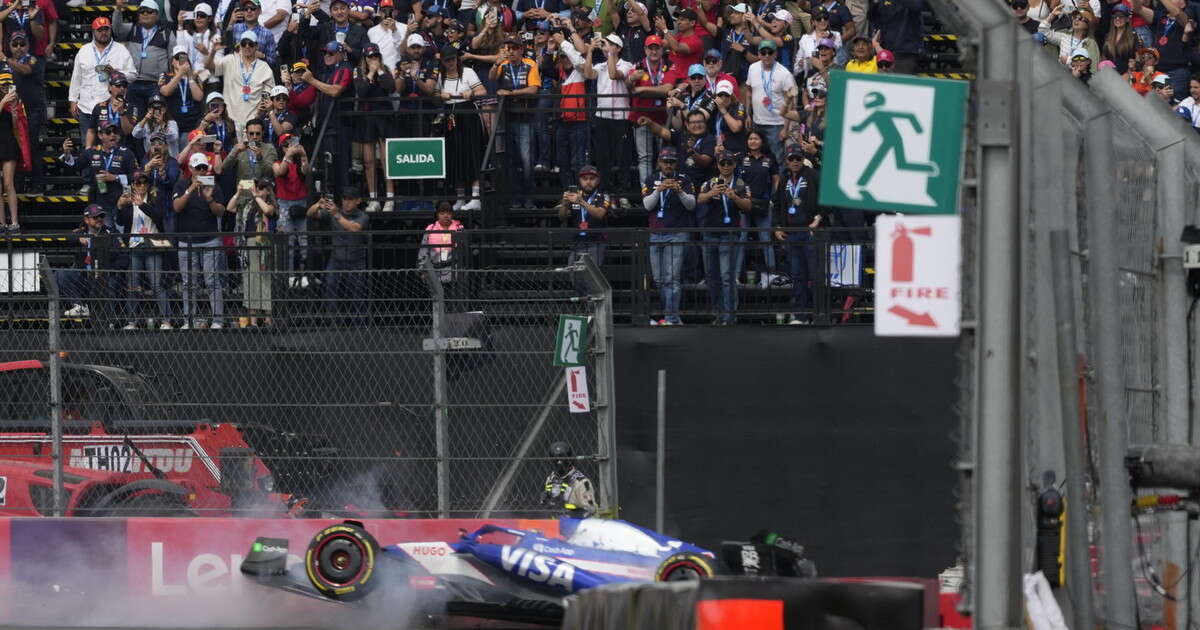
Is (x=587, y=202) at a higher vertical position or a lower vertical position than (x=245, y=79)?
lower

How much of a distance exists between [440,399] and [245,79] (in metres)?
8.73

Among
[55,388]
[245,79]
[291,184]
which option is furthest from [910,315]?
[245,79]

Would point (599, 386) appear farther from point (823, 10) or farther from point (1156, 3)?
point (1156, 3)

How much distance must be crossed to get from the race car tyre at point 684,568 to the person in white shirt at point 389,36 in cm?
1037

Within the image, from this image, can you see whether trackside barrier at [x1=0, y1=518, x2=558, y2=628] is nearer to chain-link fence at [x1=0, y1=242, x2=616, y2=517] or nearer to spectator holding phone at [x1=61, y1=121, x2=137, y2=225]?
chain-link fence at [x1=0, y1=242, x2=616, y2=517]

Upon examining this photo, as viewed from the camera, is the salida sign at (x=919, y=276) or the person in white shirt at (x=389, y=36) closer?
the salida sign at (x=919, y=276)

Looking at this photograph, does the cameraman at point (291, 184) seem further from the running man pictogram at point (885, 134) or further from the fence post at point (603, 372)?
the running man pictogram at point (885, 134)

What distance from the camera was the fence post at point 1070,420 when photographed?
6832mm

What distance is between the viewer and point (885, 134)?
20.6 ft

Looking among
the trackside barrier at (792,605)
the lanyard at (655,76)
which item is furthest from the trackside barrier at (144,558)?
the lanyard at (655,76)

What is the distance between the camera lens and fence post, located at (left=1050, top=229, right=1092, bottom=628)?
683cm

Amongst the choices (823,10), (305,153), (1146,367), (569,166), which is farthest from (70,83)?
(1146,367)

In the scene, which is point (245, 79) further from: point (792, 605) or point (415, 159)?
point (792, 605)

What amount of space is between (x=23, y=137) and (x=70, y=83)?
1.44 meters
